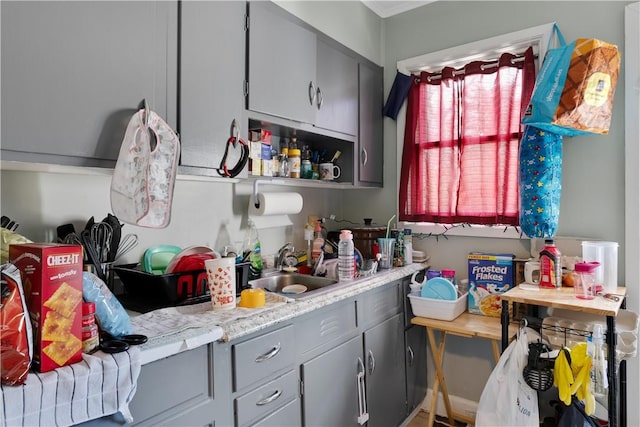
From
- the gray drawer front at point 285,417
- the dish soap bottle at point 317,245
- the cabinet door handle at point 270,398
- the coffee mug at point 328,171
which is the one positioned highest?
the coffee mug at point 328,171

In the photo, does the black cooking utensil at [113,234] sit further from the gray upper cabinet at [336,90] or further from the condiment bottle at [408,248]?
the condiment bottle at [408,248]

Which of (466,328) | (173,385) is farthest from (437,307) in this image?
(173,385)

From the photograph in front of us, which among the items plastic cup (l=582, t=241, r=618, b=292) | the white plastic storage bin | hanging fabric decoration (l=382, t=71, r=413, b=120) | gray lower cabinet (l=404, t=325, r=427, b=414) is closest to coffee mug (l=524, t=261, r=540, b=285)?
plastic cup (l=582, t=241, r=618, b=292)

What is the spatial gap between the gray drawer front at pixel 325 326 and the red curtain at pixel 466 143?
102 centimetres

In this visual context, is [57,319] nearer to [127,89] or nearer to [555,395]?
[127,89]

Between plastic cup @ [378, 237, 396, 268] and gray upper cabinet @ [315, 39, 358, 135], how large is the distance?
27.2 inches

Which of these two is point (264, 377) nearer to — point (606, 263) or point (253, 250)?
point (253, 250)

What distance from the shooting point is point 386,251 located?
7.61 ft

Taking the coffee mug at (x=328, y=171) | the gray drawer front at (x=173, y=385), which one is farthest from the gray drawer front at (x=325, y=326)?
the coffee mug at (x=328, y=171)

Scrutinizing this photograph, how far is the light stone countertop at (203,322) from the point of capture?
1105mm

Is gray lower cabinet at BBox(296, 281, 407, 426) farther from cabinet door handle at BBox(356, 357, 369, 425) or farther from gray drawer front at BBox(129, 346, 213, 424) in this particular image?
gray drawer front at BBox(129, 346, 213, 424)

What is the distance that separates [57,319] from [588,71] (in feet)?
7.01

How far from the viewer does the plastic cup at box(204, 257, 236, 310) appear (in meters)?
1.41

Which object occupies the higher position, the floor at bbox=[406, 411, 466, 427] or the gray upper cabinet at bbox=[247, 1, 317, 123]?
the gray upper cabinet at bbox=[247, 1, 317, 123]
